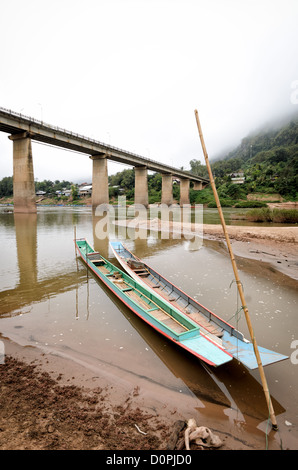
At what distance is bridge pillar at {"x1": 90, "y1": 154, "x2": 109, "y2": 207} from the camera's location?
5422cm

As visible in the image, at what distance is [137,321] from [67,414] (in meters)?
4.06

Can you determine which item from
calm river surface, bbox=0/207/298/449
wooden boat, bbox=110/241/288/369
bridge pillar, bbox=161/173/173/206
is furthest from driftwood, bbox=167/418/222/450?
bridge pillar, bbox=161/173/173/206

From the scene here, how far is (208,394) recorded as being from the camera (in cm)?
502

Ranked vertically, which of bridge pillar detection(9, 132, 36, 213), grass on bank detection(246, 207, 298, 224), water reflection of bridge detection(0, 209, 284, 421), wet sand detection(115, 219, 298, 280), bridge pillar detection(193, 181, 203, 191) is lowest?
water reflection of bridge detection(0, 209, 284, 421)

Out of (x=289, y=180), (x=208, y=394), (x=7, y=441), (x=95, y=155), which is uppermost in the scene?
(x=95, y=155)

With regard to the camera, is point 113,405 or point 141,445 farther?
point 113,405

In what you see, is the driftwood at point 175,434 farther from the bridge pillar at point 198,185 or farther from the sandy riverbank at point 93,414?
the bridge pillar at point 198,185

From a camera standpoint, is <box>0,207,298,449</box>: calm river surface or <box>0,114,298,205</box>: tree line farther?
<box>0,114,298,205</box>: tree line

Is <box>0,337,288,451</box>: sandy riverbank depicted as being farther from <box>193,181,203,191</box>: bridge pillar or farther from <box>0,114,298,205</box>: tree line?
<box>193,181,203,191</box>: bridge pillar

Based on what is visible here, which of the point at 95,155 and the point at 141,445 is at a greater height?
the point at 95,155

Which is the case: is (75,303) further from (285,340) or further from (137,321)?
(285,340)

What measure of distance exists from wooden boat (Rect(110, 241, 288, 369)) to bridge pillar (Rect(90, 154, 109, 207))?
149 ft

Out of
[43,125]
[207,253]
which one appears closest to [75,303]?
[207,253]

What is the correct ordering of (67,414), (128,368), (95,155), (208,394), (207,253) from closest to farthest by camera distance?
(67,414)
(208,394)
(128,368)
(207,253)
(95,155)
